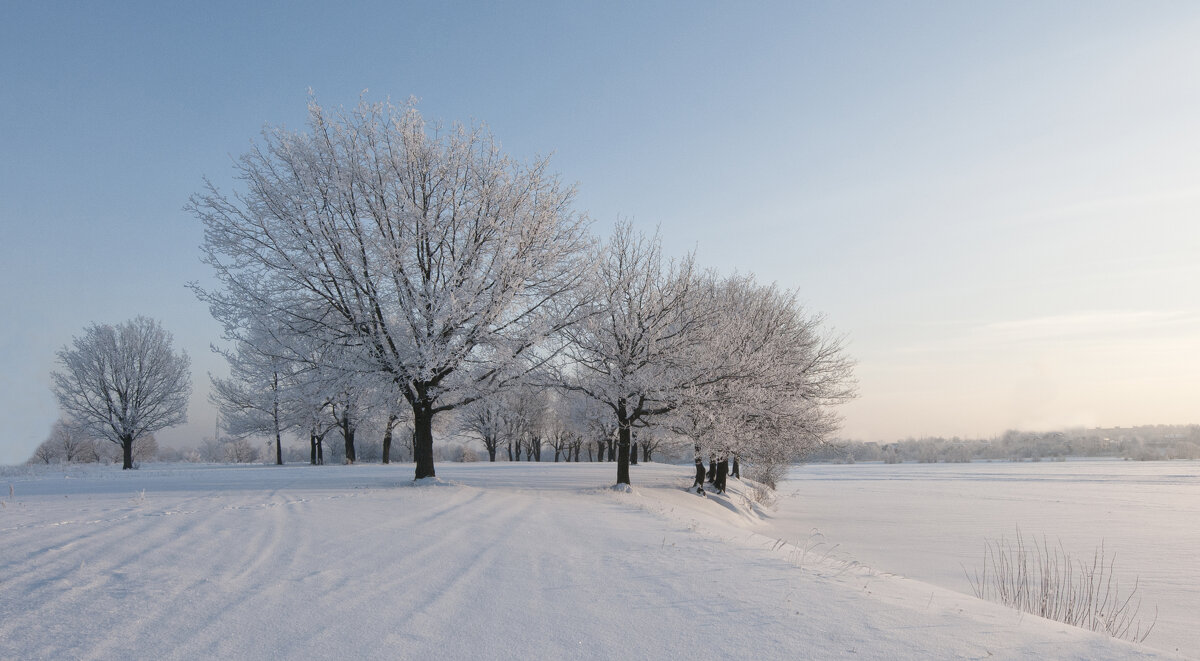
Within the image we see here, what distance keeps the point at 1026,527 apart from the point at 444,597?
22640 mm

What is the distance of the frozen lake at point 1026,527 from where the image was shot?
39.5ft

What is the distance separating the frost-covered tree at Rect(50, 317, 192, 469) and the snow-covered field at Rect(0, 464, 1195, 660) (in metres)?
31.3

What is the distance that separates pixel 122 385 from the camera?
35969 mm

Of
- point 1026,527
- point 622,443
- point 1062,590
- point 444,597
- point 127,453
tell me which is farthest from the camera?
point 127,453

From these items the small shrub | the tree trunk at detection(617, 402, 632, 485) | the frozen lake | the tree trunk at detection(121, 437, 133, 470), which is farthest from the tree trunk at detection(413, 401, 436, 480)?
the tree trunk at detection(121, 437, 133, 470)

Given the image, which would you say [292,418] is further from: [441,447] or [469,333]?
[441,447]

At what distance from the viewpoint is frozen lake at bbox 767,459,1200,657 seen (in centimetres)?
1203

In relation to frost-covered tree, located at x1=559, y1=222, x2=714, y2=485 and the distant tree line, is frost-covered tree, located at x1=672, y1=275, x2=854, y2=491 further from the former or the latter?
the distant tree line

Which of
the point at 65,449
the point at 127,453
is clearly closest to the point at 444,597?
the point at 127,453

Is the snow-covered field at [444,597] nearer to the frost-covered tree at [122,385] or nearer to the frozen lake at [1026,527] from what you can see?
the frozen lake at [1026,527]

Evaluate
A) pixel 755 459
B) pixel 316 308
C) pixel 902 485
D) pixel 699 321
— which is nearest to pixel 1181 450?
pixel 902 485

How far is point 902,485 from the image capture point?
44062 millimetres

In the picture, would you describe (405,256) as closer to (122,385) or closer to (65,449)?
(122,385)

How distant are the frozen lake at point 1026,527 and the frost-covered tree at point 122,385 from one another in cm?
3514
